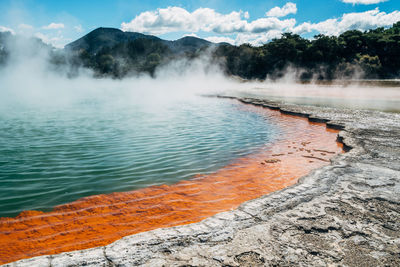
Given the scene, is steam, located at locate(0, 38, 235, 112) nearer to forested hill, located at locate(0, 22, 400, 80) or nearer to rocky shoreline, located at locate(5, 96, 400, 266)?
forested hill, located at locate(0, 22, 400, 80)

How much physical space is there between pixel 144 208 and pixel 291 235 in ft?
5.92

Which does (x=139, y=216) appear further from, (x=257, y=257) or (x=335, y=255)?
(x=335, y=255)

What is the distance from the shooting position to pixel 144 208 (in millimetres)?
3184

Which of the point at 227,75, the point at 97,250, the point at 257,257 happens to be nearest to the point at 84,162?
the point at 97,250

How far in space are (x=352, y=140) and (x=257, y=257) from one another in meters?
4.55

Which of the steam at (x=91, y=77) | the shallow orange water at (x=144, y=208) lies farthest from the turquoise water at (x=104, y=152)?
the steam at (x=91, y=77)

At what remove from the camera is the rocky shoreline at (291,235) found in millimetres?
1846

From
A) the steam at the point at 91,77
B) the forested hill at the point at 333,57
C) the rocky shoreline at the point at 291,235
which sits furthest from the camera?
the steam at the point at 91,77

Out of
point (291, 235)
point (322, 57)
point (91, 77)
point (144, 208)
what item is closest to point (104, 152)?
point (144, 208)

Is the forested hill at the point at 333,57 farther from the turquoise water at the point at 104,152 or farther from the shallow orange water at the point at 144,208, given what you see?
the shallow orange water at the point at 144,208

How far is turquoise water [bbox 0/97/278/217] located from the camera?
12.1ft

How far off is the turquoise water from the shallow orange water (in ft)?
0.89

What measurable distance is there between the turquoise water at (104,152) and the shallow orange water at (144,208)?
270mm

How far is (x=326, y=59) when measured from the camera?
1210 inches
